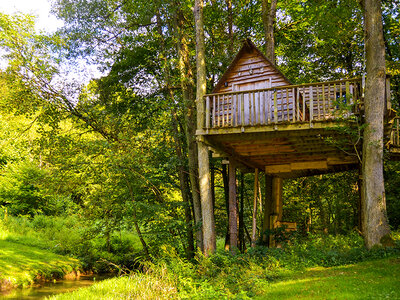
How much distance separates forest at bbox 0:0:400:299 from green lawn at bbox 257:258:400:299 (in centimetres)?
39

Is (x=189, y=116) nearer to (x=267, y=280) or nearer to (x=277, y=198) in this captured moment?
(x=277, y=198)

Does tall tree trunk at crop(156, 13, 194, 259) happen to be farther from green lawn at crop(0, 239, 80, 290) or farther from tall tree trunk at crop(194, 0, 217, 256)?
green lawn at crop(0, 239, 80, 290)

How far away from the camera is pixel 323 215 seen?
82.1 feet

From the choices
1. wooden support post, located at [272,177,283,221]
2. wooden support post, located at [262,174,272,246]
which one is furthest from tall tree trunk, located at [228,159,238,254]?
wooden support post, located at [272,177,283,221]

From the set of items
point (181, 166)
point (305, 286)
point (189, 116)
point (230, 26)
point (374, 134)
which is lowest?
point (305, 286)

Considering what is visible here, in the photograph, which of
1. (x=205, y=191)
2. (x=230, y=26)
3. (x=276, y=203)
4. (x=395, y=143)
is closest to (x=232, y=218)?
(x=205, y=191)

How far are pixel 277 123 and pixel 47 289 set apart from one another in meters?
10.8

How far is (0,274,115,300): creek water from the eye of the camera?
461 inches

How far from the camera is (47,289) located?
13.2 m

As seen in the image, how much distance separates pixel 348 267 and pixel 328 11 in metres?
9.26

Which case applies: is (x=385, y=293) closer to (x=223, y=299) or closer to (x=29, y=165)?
(x=223, y=299)

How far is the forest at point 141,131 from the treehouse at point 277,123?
37.2 inches

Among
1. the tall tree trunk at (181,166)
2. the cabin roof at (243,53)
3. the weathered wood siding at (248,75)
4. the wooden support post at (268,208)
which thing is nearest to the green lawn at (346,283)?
the weathered wood siding at (248,75)

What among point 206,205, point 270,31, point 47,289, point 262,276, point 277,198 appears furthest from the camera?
point 277,198
